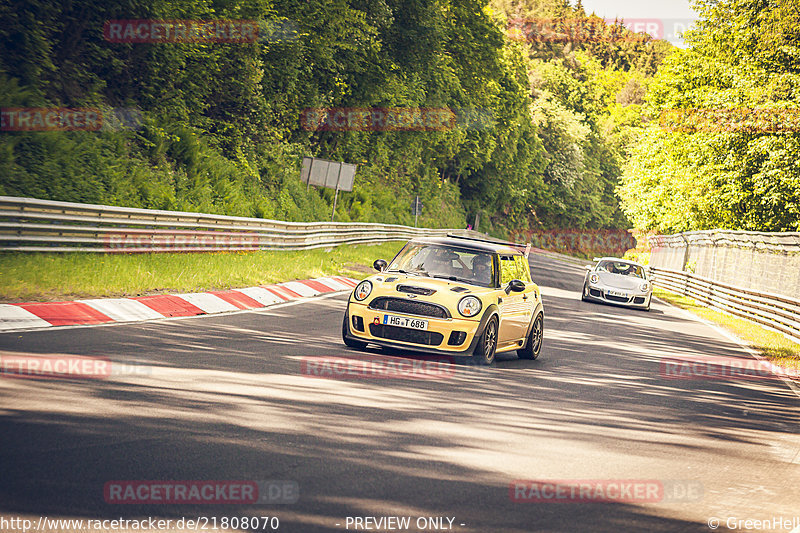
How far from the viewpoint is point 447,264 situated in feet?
38.2

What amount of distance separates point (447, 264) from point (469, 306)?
1.27 metres

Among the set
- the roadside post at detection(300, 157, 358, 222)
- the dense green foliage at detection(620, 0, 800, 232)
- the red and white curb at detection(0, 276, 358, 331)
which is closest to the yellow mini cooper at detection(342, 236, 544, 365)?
the red and white curb at detection(0, 276, 358, 331)

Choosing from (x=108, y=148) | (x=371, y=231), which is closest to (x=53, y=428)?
(x=108, y=148)

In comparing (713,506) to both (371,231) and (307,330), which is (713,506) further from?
(371,231)

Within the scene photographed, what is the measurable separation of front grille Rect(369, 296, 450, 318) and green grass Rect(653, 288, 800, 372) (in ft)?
24.8

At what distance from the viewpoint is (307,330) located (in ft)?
41.7

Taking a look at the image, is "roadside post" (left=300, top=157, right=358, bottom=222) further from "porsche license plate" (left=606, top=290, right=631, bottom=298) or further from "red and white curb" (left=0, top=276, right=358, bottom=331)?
"red and white curb" (left=0, top=276, right=358, bottom=331)

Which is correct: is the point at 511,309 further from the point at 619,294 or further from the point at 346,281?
the point at 619,294

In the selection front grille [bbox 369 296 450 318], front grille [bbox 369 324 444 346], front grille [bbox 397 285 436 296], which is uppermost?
front grille [bbox 397 285 436 296]

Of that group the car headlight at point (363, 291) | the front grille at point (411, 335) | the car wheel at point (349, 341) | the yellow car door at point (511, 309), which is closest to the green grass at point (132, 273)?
the car wheel at point (349, 341)

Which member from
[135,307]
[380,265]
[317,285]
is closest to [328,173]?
[317,285]

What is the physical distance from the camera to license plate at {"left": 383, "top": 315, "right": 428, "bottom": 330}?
Answer: 10.5 meters

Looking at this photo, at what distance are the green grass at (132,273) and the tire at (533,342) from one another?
18.9ft

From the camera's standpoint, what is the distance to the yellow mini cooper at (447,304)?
10.5m
